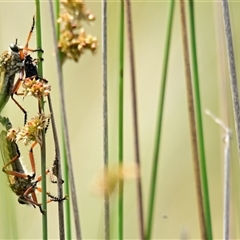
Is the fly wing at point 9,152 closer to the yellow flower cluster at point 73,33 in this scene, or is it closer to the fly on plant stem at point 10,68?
the fly on plant stem at point 10,68

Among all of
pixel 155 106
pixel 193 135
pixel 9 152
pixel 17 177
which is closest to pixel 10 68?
pixel 9 152

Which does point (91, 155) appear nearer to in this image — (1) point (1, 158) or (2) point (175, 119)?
(2) point (175, 119)

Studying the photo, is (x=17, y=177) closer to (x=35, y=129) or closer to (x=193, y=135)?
(x=35, y=129)

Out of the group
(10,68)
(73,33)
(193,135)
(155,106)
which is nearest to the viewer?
(193,135)

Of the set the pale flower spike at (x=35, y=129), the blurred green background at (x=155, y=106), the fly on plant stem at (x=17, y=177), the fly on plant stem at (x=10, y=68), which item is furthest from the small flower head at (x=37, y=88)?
the blurred green background at (x=155, y=106)

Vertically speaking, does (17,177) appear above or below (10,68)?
below

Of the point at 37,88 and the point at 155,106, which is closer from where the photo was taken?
the point at 37,88
